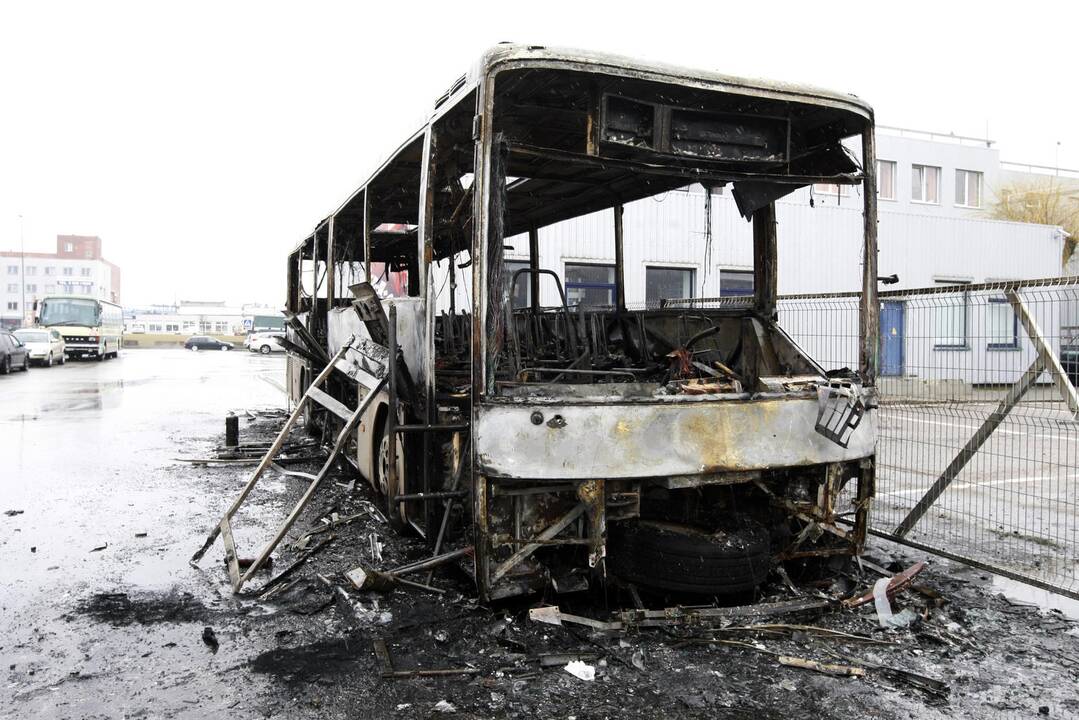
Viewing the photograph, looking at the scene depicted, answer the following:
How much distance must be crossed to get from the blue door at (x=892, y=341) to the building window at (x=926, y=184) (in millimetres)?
23647

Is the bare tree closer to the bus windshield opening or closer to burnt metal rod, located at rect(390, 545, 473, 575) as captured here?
burnt metal rod, located at rect(390, 545, 473, 575)

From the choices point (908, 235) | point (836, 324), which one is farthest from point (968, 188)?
point (836, 324)

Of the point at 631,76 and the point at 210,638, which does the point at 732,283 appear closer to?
the point at 631,76

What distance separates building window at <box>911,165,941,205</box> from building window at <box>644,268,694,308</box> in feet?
49.9

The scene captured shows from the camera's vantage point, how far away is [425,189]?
449 cm

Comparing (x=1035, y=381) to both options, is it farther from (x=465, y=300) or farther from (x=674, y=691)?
(x=465, y=300)

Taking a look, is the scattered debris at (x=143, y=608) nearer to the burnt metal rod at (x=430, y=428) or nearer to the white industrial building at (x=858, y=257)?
the burnt metal rod at (x=430, y=428)

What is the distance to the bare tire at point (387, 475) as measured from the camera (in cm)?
493

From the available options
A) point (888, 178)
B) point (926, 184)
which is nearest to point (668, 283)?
point (888, 178)

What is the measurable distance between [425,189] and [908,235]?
18.8 metres

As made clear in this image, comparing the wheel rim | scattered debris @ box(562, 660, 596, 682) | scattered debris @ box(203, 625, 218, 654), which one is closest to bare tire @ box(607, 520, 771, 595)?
scattered debris @ box(562, 660, 596, 682)

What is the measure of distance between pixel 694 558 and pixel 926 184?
28.5 metres

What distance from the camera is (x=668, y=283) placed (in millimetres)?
16812

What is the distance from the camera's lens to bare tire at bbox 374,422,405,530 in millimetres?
4934
